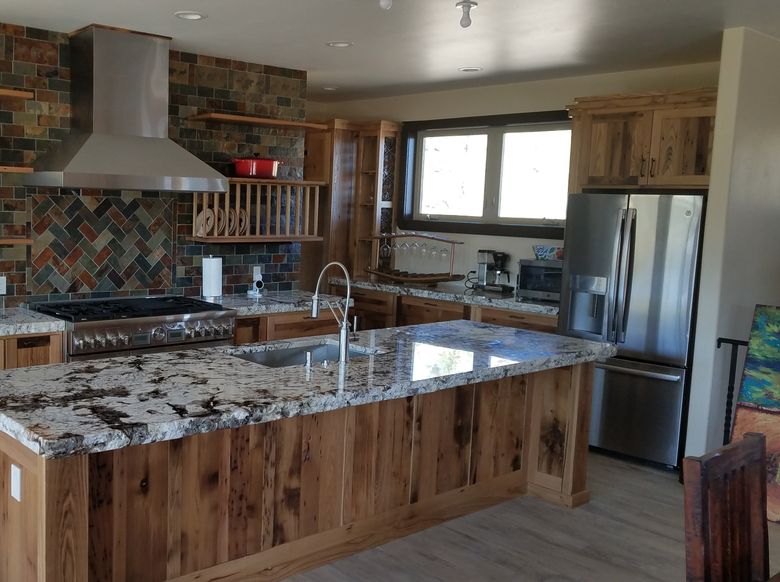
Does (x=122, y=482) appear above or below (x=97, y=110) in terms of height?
below

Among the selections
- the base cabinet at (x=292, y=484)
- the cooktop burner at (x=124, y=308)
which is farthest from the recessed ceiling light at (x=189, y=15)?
the base cabinet at (x=292, y=484)

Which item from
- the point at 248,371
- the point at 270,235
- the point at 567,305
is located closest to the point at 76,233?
the point at 270,235

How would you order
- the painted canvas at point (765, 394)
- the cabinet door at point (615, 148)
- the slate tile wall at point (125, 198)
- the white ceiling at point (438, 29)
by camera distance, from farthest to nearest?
the cabinet door at point (615, 148), the slate tile wall at point (125, 198), the painted canvas at point (765, 394), the white ceiling at point (438, 29)

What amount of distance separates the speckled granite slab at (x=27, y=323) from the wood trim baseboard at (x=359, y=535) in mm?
1940

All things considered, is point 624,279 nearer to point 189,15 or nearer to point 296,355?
point 296,355

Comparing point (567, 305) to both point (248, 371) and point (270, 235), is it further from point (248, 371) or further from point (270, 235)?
point (248, 371)

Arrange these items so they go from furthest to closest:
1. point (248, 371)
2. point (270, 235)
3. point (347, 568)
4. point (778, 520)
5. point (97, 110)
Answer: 1. point (270, 235)
2. point (97, 110)
3. point (778, 520)
4. point (347, 568)
5. point (248, 371)

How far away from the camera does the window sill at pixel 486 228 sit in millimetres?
5840

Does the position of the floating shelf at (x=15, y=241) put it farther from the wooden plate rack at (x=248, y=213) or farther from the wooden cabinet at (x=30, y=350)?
the wooden plate rack at (x=248, y=213)

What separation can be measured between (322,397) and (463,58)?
127 inches

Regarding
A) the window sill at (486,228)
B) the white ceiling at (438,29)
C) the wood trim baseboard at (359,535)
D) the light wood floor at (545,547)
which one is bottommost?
the light wood floor at (545,547)

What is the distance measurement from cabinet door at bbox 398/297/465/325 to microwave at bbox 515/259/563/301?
48cm

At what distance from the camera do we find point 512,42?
14.8 ft

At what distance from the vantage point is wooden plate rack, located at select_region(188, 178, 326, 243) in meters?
5.20
